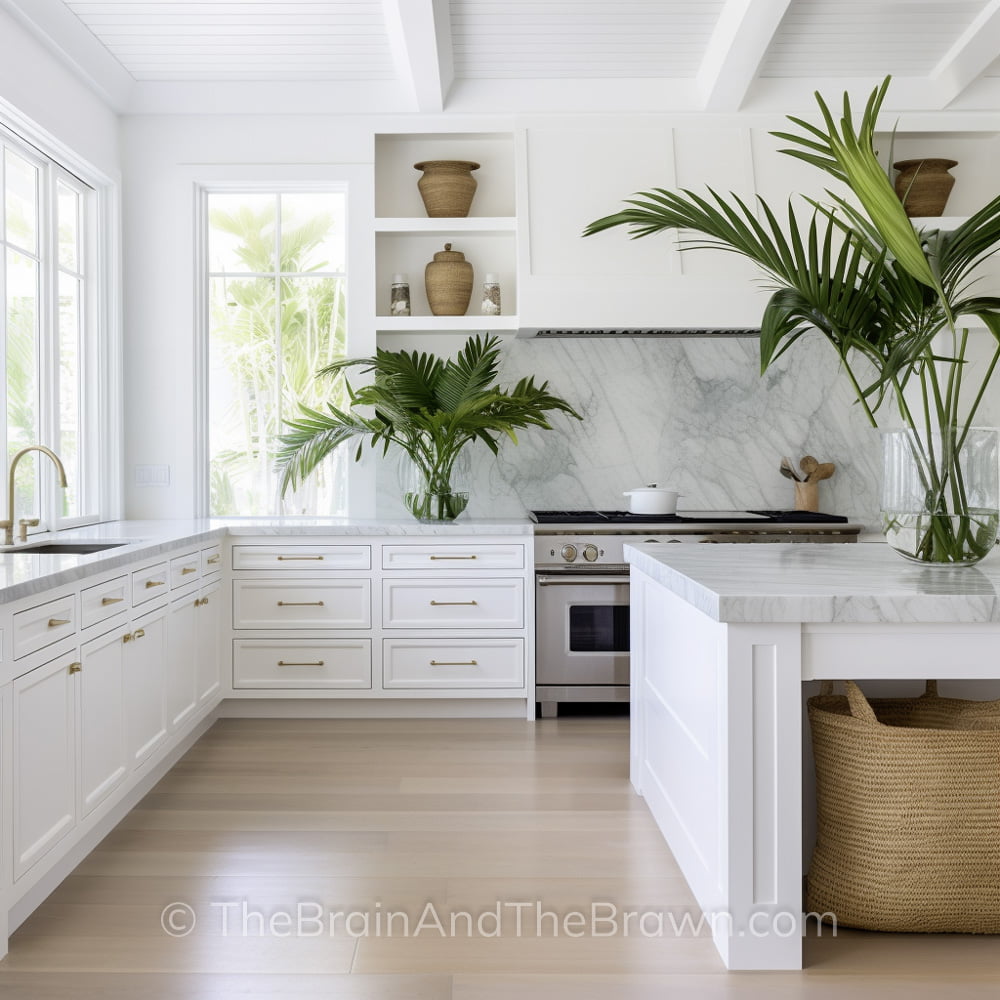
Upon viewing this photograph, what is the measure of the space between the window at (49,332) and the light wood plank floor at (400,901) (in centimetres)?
129

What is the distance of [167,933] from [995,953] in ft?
5.86

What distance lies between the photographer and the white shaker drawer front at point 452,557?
396 centimetres

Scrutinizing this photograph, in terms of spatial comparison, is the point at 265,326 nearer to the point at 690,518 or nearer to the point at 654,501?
the point at 654,501

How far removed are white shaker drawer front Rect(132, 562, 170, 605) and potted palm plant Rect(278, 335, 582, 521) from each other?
993mm

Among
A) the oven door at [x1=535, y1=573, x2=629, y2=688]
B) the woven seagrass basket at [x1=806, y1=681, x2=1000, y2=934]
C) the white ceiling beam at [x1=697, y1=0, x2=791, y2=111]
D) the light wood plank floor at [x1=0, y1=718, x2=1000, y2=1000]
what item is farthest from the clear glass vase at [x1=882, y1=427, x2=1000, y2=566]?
the white ceiling beam at [x1=697, y1=0, x2=791, y2=111]

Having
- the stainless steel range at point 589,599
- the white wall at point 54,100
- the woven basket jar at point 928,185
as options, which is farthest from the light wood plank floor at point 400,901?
the woven basket jar at point 928,185

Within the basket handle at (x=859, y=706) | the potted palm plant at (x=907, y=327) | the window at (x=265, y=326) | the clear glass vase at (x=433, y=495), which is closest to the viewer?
the basket handle at (x=859, y=706)

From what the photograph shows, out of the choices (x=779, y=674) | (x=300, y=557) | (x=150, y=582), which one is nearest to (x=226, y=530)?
(x=300, y=557)

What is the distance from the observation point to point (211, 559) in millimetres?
3764

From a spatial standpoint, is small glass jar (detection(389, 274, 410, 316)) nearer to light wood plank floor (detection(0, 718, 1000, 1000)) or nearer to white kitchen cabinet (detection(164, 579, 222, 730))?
white kitchen cabinet (detection(164, 579, 222, 730))

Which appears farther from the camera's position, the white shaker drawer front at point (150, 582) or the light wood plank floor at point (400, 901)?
the white shaker drawer front at point (150, 582)

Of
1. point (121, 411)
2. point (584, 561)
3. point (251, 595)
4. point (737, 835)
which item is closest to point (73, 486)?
point (121, 411)

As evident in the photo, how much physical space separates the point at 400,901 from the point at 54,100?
3.19 m

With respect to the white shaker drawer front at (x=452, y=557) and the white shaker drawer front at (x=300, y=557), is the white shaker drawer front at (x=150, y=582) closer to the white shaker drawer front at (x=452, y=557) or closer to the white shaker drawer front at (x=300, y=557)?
the white shaker drawer front at (x=300, y=557)
